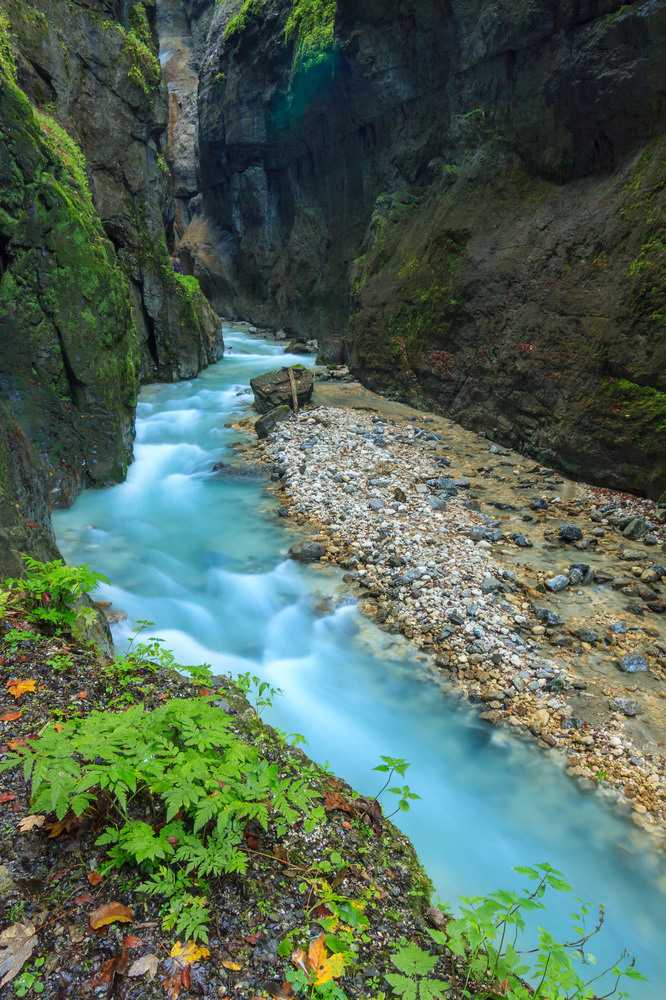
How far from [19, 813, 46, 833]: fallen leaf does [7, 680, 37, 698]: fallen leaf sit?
78cm

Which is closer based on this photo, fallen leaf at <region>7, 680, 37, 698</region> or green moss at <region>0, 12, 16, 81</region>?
fallen leaf at <region>7, 680, 37, 698</region>

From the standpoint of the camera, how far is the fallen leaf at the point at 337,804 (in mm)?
2783

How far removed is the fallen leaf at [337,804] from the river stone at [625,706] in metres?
3.02

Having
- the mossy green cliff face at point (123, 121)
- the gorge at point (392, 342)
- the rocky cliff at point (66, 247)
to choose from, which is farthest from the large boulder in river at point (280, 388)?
the rocky cliff at point (66, 247)

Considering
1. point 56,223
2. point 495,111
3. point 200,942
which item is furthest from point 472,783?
point 495,111

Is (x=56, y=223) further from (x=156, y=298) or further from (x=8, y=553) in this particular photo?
(x=156, y=298)

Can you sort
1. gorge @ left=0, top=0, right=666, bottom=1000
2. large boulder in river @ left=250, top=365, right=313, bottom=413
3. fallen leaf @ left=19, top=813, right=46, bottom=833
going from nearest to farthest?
1. fallen leaf @ left=19, top=813, right=46, bottom=833
2. gorge @ left=0, top=0, right=666, bottom=1000
3. large boulder in river @ left=250, top=365, right=313, bottom=413

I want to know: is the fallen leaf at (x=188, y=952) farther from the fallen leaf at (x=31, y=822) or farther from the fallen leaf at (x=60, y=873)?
the fallen leaf at (x=31, y=822)

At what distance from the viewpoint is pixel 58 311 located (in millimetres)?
7875

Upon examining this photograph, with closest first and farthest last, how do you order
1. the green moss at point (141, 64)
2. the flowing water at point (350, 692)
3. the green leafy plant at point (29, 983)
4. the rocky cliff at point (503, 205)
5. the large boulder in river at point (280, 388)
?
the green leafy plant at point (29, 983) → the flowing water at point (350, 692) → the rocky cliff at point (503, 205) → the large boulder in river at point (280, 388) → the green moss at point (141, 64)

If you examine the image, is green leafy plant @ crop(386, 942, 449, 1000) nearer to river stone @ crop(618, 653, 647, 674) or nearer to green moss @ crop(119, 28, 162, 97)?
river stone @ crop(618, 653, 647, 674)

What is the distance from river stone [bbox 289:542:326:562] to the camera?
23.6 ft

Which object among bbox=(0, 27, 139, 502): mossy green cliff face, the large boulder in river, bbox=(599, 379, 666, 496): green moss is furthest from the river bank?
bbox=(0, 27, 139, 502): mossy green cliff face

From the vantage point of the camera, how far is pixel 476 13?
1255cm
